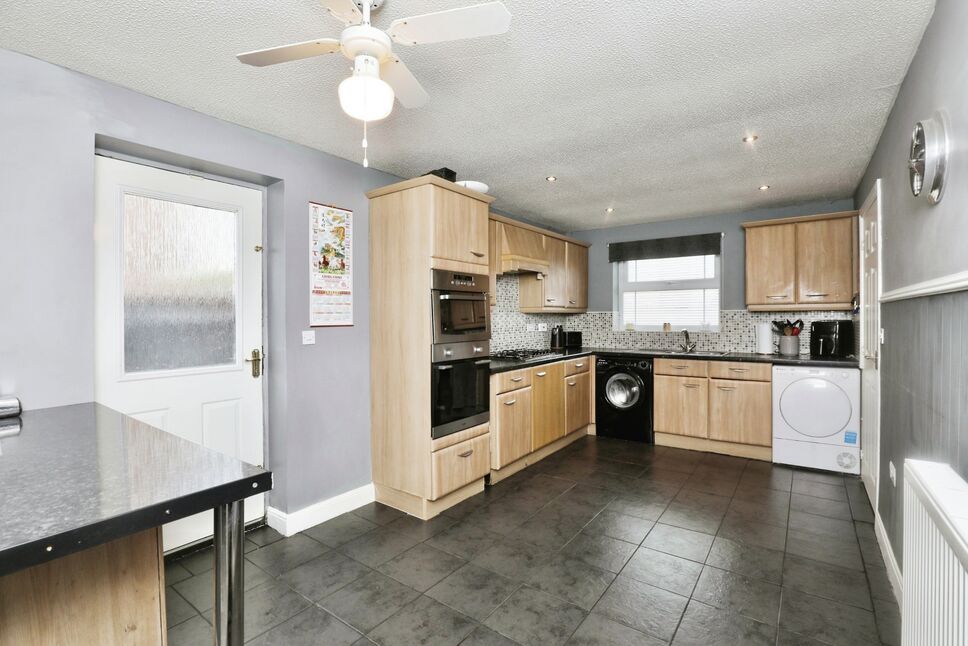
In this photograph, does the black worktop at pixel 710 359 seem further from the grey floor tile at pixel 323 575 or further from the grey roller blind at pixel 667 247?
the grey floor tile at pixel 323 575

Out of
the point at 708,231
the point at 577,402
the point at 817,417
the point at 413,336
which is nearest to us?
the point at 413,336

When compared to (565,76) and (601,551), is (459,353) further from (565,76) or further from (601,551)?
(565,76)

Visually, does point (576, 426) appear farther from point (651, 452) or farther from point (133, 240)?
point (133, 240)

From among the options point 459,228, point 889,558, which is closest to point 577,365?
point 459,228

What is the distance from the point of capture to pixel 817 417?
148 inches

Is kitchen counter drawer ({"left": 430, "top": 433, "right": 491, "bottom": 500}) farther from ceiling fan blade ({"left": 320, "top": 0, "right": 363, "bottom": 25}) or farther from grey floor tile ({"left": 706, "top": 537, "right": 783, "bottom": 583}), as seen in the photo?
ceiling fan blade ({"left": 320, "top": 0, "right": 363, "bottom": 25})

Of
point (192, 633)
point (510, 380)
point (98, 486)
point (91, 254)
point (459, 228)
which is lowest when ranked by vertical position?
point (192, 633)

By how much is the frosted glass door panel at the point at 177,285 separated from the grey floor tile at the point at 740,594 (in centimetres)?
279

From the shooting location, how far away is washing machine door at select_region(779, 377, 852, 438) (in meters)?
3.69

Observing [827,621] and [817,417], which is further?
[817,417]

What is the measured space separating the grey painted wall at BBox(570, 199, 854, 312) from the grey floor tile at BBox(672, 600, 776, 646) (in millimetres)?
3549

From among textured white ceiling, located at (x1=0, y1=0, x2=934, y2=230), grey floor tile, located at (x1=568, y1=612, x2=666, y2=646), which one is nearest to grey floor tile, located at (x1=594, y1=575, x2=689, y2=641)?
grey floor tile, located at (x1=568, y1=612, x2=666, y2=646)

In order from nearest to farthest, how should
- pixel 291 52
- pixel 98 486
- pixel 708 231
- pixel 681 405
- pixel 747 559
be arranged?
pixel 98 486 → pixel 291 52 → pixel 747 559 → pixel 681 405 → pixel 708 231

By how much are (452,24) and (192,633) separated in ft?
8.06
